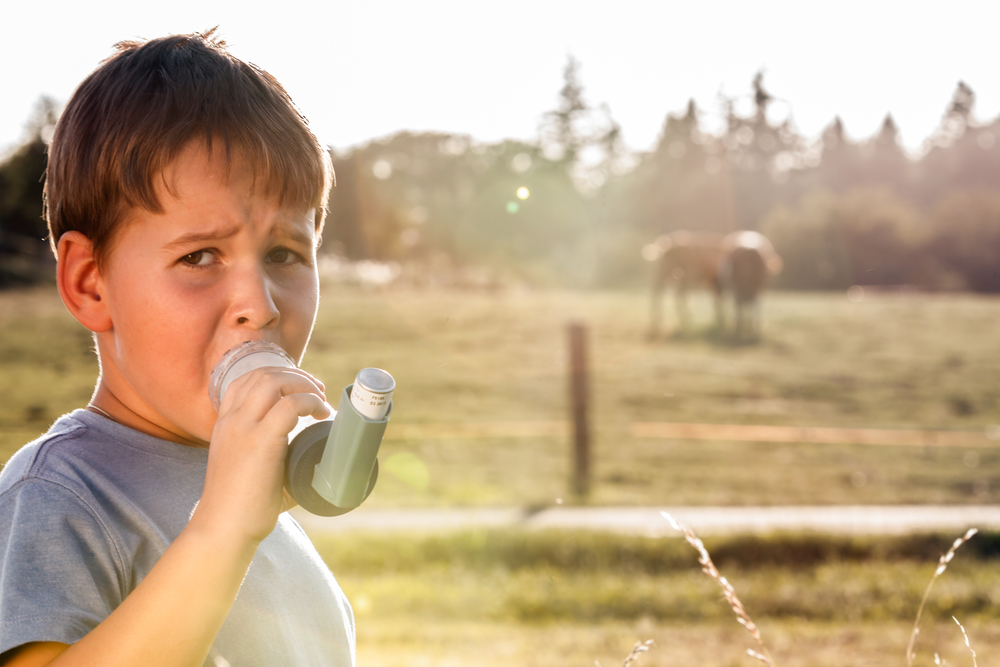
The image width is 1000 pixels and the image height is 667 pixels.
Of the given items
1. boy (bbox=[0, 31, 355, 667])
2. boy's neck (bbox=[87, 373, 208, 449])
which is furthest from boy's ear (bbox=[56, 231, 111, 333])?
boy's neck (bbox=[87, 373, 208, 449])

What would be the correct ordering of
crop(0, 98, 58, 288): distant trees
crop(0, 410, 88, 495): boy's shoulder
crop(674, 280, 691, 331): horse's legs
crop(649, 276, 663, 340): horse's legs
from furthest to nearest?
1. crop(674, 280, 691, 331): horse's legs
2. crop(649, 276, 663, 340): horse's legs
3. crop(0, 98, 58, 288): distant trees
4. crop(0, 410, 88, 495): boy's shoulder

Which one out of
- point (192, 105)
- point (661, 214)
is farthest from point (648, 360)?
point (661, 214)

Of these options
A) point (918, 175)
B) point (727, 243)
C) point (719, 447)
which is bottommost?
point (719, 447)

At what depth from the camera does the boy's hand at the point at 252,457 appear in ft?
3.51

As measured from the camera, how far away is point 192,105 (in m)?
1.37

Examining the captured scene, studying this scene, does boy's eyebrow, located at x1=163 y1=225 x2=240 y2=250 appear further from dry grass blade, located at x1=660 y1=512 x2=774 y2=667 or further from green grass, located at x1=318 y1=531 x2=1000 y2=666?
green grass, located at x1=318 y1=531 x2=1000 y2=666

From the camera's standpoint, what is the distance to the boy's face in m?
1.27

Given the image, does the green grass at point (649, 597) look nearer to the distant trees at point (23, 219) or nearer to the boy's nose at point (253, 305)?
the boy's nose at point (253, 305)

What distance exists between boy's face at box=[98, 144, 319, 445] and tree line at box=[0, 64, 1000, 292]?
35.1 ft

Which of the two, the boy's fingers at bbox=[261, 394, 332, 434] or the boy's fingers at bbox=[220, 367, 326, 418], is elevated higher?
the boy's fingers at bbox=[220, 367, 326, 418]

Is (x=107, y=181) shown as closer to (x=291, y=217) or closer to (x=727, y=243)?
(x=291, y=217)

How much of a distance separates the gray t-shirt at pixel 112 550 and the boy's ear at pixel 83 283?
0.17 metres

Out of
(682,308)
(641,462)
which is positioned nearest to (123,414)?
(641,462)

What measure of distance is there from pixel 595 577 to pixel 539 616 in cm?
71
